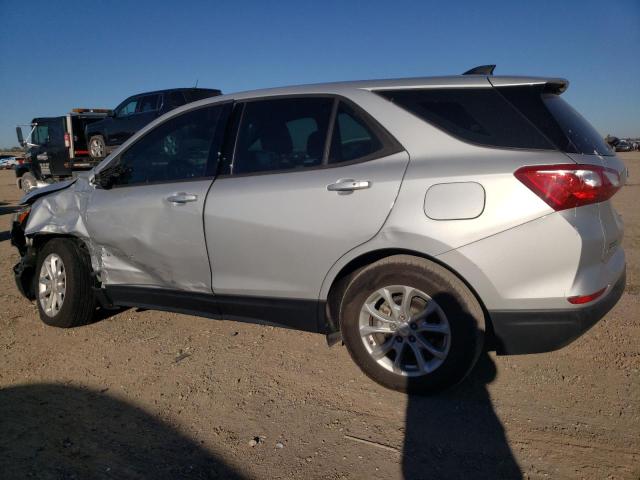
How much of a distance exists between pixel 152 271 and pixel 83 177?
111cm

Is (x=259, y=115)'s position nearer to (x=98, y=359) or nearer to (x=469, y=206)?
(x=469, y=206)

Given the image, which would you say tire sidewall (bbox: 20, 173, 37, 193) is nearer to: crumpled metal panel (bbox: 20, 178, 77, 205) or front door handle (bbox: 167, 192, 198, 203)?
crumpled metal panel (bbox: 20, 178, 77, 205)

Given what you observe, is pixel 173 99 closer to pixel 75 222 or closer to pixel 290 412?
pixel 75 222

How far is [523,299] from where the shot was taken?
2.54m

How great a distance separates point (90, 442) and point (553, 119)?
2.96 meters

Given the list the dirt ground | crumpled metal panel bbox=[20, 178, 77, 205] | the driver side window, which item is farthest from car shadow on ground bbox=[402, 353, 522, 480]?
crumpled metal panel bbox=[20, 178, 77, 205]

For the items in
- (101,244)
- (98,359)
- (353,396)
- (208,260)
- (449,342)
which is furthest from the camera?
(101,244)

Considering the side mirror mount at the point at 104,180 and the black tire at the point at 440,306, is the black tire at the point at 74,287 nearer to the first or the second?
the side mirror mount at the point at 104,180

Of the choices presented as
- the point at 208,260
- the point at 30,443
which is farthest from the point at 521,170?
the point at 30,443

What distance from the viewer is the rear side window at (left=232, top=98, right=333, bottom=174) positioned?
10.3ft

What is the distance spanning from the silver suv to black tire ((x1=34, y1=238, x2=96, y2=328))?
38 cm

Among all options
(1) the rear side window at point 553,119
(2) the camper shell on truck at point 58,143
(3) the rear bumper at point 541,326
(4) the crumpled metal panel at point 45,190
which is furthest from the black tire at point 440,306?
Result: (2) the camper shell on truck at point 58,143

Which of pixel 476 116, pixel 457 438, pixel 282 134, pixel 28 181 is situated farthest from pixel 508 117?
pixel 28 181

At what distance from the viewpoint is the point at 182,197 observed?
3393 millimetres
